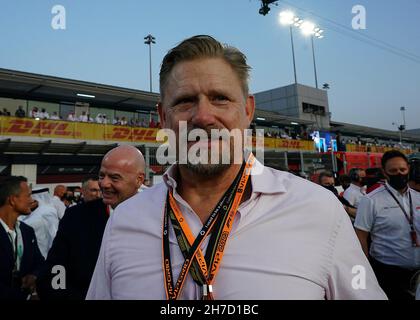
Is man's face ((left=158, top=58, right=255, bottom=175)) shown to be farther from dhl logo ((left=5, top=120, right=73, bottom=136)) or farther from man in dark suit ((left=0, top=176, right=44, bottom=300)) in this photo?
dhl logo ((left=5, top=120, right=73, bottom=136))

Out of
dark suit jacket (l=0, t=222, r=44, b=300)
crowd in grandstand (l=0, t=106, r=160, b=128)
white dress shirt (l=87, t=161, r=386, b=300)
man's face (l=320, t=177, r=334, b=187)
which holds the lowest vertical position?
dark suit jacket (l=0, t=222, r=44, b=300)

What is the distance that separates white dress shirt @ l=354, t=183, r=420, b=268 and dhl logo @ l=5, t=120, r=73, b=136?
1518 cm

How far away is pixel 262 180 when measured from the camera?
166cm

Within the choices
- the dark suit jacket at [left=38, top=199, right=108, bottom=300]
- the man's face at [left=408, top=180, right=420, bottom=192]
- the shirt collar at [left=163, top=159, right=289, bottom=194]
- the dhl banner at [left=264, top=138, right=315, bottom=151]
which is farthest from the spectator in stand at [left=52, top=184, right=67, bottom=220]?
the dhl banner at [left=264, top=138, right=315, bottom=151]

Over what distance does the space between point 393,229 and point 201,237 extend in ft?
10.7

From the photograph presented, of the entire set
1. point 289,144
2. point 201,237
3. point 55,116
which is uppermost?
point 55,116

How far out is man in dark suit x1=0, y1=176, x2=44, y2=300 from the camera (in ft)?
11.7

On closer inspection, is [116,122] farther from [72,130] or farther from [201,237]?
[201,237]

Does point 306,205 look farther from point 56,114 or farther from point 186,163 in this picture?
point 56,114

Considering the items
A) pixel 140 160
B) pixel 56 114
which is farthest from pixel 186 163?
pixel 56 114

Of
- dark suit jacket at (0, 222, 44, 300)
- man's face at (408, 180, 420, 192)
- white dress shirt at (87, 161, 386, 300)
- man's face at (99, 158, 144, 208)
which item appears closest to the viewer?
white dress shirt at (87, 161, 386, 300)

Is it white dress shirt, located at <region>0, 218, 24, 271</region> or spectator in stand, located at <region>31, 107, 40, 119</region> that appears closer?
white dress shirt, located at <region>0, 218, 24, 271</region>

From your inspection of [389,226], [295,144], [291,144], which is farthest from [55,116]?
[389,226]

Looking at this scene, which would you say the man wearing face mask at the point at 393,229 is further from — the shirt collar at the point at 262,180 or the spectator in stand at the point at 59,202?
the spectator in stand at the point at 59,202
